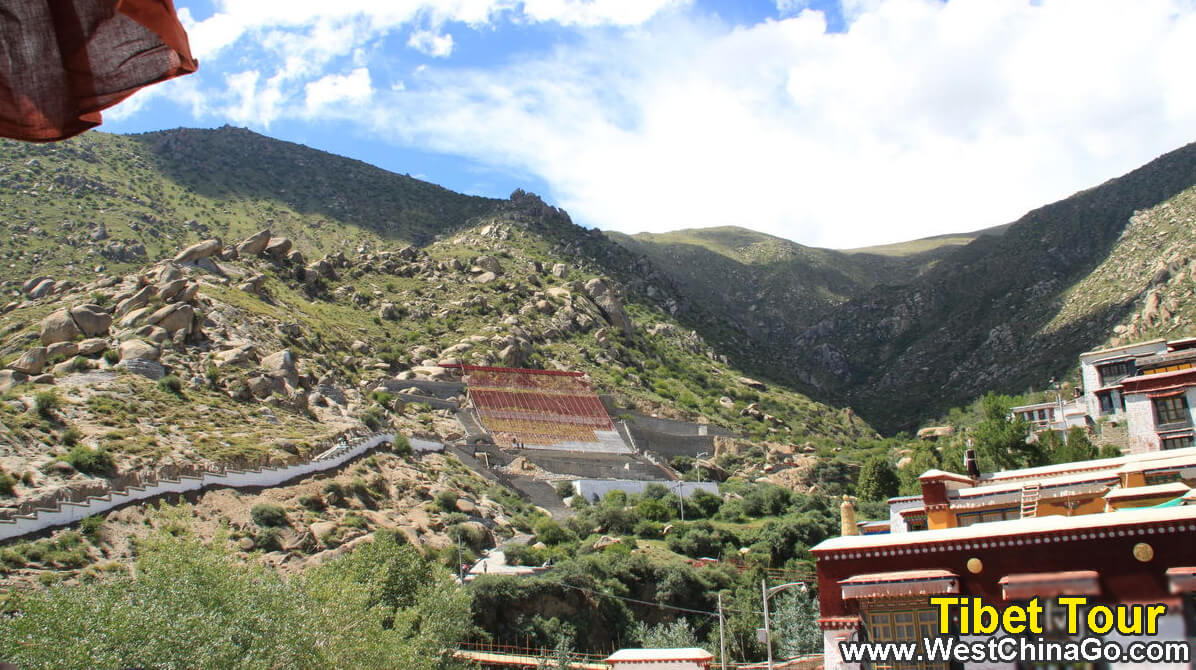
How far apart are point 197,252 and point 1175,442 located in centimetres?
5370

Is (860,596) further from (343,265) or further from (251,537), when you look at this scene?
(343,265)

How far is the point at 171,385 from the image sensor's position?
41.1 m

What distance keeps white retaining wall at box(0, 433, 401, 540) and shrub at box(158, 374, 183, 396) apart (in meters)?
7.18

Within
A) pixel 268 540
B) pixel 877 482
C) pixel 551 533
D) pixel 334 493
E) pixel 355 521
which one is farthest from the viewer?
pixel 877 482

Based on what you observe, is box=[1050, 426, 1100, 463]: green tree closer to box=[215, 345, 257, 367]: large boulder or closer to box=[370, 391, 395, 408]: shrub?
box=[215, 345, 257, 367]: large boulder

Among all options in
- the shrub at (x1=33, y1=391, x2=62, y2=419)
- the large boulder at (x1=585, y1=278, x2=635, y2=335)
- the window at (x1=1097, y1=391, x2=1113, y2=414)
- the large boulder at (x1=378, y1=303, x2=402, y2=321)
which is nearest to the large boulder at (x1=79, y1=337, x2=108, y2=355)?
the shrub at (x1=33, y1=391, x2=62, y2=419)

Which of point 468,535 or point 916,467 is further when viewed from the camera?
point 916,467

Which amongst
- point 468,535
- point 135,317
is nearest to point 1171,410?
point 468,535

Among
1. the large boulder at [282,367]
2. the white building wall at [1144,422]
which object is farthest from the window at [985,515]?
the large boulder at [282,367]

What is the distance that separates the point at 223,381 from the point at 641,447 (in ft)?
103

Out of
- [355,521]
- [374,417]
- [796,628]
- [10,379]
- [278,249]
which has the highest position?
[278,249]

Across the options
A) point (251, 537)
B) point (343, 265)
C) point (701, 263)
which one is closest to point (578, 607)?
point (251, 537)

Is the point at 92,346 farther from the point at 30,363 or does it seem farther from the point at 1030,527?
the point at 1030,527

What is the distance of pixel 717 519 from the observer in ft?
165
